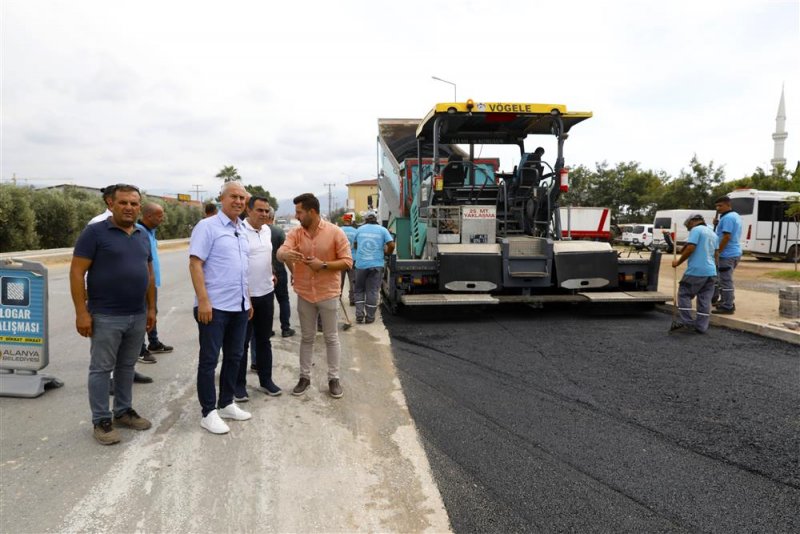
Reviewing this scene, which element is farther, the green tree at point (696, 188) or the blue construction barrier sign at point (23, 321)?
the green tree at point (696, 188)

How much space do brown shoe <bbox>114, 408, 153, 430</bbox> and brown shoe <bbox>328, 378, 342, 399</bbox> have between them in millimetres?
1391

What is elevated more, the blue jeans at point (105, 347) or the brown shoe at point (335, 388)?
the blue jeans at point (105, 347)

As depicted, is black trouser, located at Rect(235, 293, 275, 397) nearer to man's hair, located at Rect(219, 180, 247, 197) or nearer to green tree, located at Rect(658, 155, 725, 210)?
man's hair, located at Rect(219, 180, 247, 197)

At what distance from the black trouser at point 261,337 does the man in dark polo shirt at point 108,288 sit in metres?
0.95

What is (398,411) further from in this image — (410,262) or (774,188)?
(774,188)

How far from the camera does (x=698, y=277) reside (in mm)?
6504

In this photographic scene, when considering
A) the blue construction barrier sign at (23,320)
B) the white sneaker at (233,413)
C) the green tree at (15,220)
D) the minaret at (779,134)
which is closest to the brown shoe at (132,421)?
the white sneaker at (233,413)

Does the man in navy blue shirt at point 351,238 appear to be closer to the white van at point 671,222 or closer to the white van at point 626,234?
the white van at point 671,222

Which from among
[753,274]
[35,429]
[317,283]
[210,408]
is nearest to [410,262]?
[317,283]

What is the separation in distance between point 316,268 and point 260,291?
0.51 meters

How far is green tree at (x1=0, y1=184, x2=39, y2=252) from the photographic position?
22062 mm

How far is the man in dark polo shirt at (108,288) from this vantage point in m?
3.31

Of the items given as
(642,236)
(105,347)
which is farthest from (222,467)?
(642,236)

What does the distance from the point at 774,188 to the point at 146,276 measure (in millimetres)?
35265
